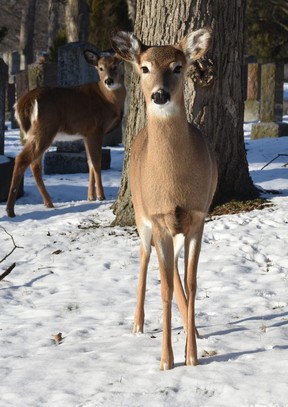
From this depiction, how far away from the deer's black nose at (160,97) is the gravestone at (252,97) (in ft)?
60.4

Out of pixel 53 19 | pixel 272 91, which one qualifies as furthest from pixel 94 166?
pixel 53 19

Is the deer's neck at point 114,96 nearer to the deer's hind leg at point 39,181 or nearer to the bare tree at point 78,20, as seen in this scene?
the deer's hind leg at point 39,181

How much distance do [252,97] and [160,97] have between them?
19306 millimetres

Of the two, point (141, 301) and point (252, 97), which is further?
point (252, 97)

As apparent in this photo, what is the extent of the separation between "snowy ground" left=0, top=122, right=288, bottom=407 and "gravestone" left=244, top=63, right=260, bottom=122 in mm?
13239

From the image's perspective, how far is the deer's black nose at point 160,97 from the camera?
4.04 m

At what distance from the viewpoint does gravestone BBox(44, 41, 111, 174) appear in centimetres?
1248

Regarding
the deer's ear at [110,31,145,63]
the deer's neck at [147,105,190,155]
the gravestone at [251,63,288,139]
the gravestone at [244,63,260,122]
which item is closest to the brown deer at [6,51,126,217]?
the deer's ear at [110,31,145,63]

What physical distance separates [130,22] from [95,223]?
15365 mm

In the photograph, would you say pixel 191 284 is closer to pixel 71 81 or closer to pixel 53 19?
pixel 71 81

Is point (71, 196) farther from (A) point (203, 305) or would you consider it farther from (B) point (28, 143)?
(A) point (203, 305)

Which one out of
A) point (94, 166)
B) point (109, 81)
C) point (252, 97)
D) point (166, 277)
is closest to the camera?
point (166, 277)

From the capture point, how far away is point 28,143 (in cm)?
978

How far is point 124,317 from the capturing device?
5.52m
